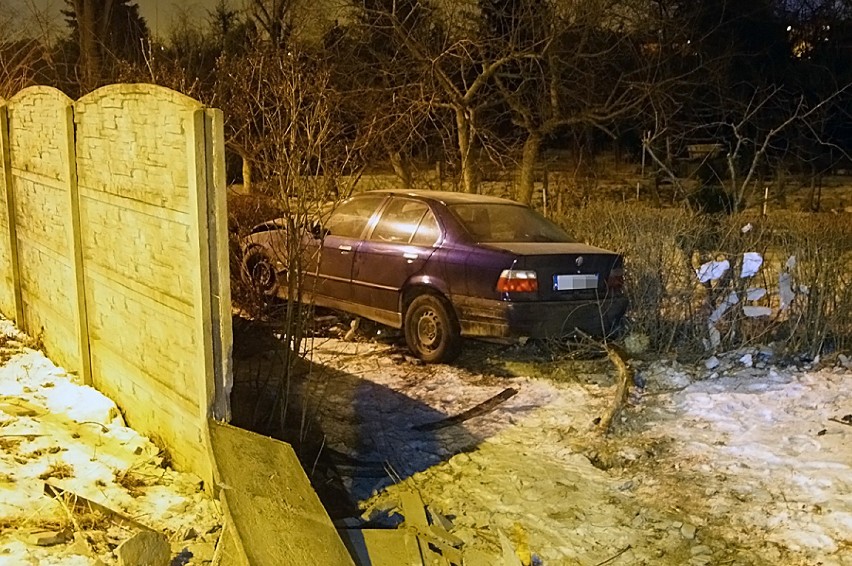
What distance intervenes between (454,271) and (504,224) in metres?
0.88

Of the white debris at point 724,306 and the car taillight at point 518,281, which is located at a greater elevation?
the car taillight at point 518,281

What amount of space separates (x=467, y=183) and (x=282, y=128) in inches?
371

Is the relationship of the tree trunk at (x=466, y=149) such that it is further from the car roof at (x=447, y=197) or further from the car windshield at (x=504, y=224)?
the car windshield at (x=504, y=224)

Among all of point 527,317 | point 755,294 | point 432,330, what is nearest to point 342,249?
point 432,330

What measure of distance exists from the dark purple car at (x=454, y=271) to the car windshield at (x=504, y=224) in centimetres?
1

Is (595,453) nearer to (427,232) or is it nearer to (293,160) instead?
(293,160)

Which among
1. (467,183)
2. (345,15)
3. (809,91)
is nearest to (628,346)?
(467,183)

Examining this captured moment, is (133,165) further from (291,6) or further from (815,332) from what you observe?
(291,6)

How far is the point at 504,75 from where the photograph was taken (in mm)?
14484

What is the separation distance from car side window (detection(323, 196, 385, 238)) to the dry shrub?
8.88 ft

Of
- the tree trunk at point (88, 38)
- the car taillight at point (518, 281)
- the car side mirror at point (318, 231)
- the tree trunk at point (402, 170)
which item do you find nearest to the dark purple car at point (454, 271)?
the car taillight at point (518, 281)

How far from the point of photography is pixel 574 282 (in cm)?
717

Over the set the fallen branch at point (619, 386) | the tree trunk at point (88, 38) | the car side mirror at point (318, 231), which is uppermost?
the tree trunk at point (88, 38)

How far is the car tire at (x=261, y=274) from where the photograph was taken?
8445mm
